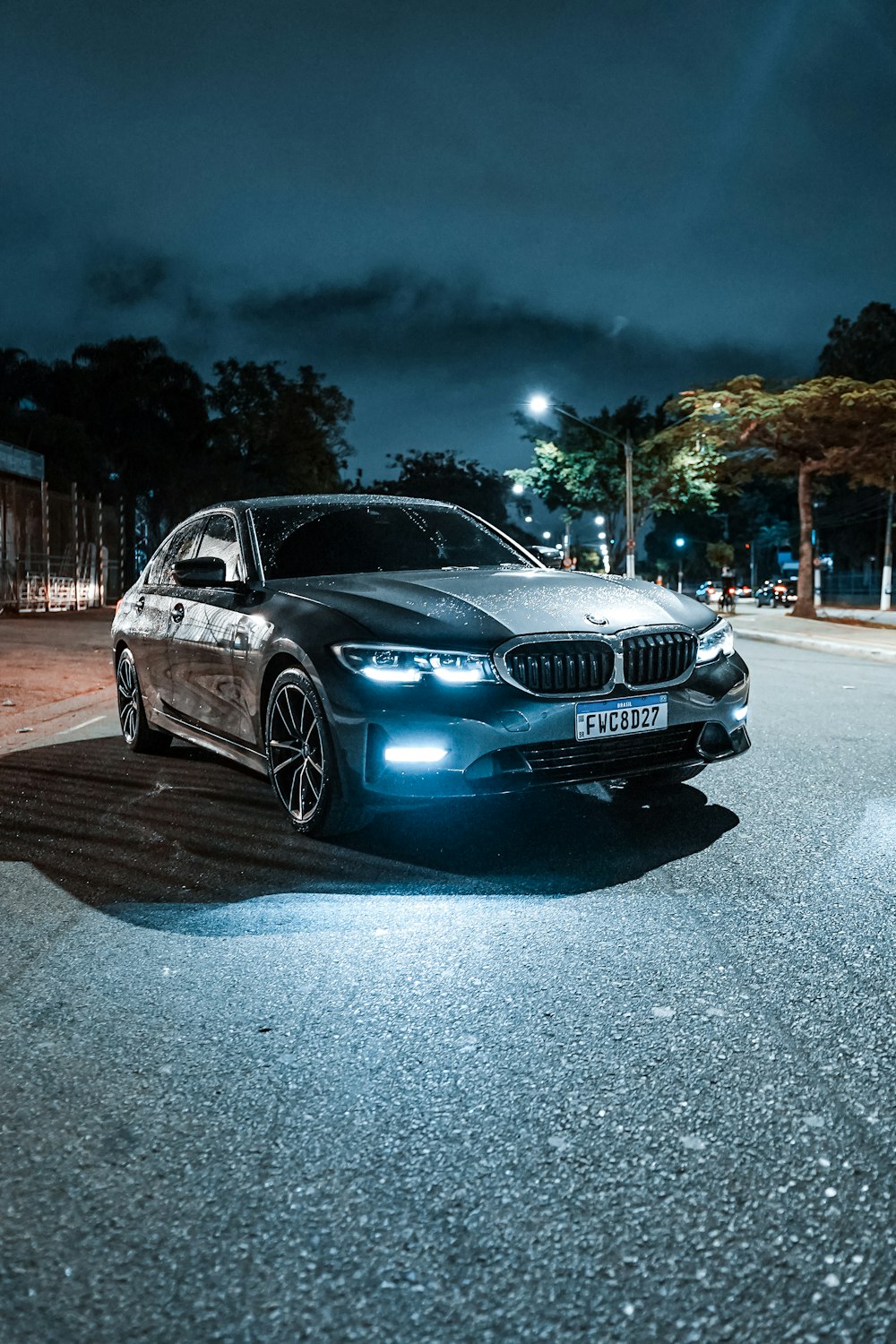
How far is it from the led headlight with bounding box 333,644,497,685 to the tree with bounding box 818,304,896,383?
6568cm

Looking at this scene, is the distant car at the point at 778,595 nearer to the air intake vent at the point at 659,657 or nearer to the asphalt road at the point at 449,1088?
the air intake vent at the point at 659,657

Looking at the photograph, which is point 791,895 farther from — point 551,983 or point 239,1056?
point 239,1056

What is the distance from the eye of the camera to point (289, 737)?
577cm

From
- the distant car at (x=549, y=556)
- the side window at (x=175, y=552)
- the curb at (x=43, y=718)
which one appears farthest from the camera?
the curb at (x=43, y=718)

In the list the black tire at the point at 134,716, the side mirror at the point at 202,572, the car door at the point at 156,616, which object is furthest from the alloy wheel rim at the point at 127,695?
the side mirror at the point at 202,572

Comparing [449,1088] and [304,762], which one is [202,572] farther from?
[449,1088]

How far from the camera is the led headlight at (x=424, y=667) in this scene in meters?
5.09

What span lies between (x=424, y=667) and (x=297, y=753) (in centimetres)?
92

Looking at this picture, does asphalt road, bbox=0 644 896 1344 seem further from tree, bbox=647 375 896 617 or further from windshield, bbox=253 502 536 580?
tree, bbox=647 375 896 617

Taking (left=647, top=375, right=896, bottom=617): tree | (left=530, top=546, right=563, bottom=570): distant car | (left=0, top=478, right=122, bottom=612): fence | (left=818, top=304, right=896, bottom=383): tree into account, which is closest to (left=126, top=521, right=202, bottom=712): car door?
(left=530, top=546, right=563, bottom=570): distant car

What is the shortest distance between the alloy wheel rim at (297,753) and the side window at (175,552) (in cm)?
206

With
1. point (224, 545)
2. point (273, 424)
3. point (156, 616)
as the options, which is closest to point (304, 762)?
point (224, 545)

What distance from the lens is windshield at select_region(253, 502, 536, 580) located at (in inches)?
260

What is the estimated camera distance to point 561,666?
5.27 m
